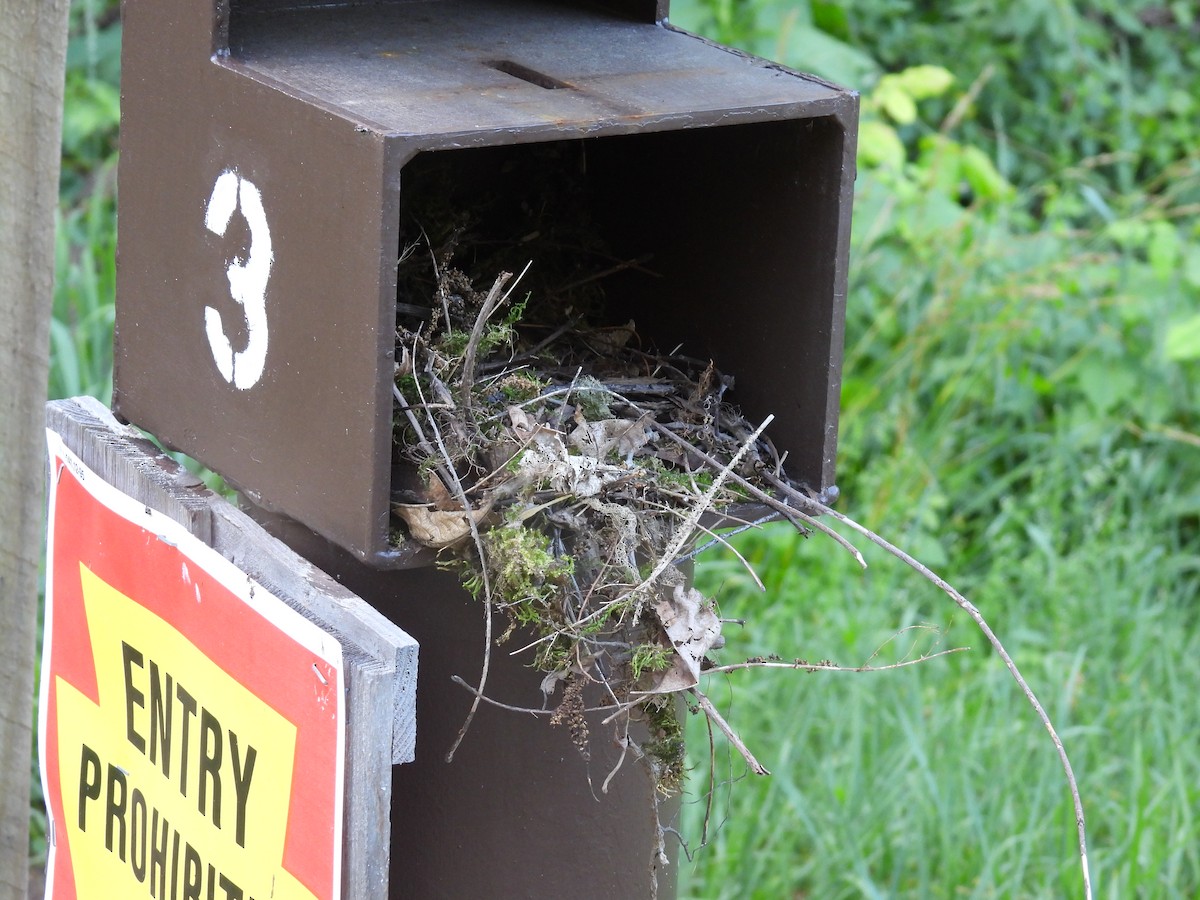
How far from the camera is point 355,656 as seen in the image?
1.23 m

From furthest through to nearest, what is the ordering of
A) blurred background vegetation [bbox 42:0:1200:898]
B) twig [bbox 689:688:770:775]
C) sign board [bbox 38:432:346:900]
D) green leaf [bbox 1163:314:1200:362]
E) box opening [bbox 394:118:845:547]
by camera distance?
1. green leaf [bbox 1163:314:1200:362]
2. blurred background vegetation [bbox 42:0:1200:898]
3. box opening [bbox 394:118:845:547]
4. sign board [bbox 38:432:346:900]
5. twig [bbox 689:688:770:775]

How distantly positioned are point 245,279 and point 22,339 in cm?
40

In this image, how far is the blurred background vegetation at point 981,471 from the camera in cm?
273

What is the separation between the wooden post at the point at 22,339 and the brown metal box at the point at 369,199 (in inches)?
5.2

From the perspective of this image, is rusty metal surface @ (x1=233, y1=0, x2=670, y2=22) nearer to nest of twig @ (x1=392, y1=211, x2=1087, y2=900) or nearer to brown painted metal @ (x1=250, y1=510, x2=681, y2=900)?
nest of twig @ (x1=392, y1=211, x2=1087, y2=900)

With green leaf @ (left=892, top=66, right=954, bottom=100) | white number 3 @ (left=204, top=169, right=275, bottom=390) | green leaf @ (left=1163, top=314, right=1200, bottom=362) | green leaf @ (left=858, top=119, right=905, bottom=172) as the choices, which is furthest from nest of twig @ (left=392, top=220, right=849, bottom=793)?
green leaf @ (left=892, top=66, right=954, bottom=100)

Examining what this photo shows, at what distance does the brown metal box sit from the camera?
1.23 m

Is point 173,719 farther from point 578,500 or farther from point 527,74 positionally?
point 527,74

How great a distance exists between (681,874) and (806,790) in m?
0.31

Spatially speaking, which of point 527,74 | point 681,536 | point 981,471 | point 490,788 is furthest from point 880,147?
point 681,536

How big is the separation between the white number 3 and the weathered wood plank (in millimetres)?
140

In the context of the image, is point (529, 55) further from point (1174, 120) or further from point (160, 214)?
point (1174, 120)

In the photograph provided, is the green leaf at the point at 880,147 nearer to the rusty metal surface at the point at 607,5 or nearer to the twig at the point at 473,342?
the rusty metal surface at the point at 607,5

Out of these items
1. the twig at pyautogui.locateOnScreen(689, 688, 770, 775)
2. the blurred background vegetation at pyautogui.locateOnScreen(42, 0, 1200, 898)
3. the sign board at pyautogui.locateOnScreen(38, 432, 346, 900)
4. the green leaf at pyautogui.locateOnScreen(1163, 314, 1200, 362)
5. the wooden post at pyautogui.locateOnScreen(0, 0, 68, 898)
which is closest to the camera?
the twig at pyautogui.locateOnScreen(689, 688, 770, 775)
